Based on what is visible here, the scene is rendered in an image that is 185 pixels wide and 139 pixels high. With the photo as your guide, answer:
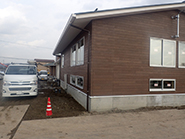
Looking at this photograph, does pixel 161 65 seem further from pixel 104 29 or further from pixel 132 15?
pixel 104 29

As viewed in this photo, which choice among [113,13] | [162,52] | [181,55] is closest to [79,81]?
[113,13]

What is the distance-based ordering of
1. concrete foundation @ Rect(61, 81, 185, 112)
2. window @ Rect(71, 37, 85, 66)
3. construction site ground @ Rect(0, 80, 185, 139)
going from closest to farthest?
1. construction site ground @ Rect(0, 80, 185, 139)
2. concrete foundation @ Rect(61, 81, 185, 112)
3. window @ Rect(71, 37, 85, 66)

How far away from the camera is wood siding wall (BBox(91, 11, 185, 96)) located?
6.69m

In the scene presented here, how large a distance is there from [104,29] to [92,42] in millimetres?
843

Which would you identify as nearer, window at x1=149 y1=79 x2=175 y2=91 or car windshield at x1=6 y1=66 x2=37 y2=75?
window at x1=149 y1=79 x2=175 y2=91

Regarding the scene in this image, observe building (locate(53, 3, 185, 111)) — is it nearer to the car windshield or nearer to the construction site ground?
the construction site ground

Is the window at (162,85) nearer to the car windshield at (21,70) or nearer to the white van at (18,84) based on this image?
the white van at (18,84)

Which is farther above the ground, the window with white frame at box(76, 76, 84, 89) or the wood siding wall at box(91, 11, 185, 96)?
the wood siding wall at box(91, 11, 185, 96)

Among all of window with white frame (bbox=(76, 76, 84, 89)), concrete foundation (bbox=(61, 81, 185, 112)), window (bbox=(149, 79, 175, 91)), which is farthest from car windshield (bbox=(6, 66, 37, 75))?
window (bbox=(149, 79, 175, 91))

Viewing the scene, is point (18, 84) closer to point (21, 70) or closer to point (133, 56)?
point (21, 70)

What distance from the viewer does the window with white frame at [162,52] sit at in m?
7.68

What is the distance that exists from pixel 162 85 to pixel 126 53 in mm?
2644

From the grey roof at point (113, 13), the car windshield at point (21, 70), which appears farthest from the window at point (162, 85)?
the car windshield at point (21, 70)

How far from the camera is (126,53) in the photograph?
710 cm
